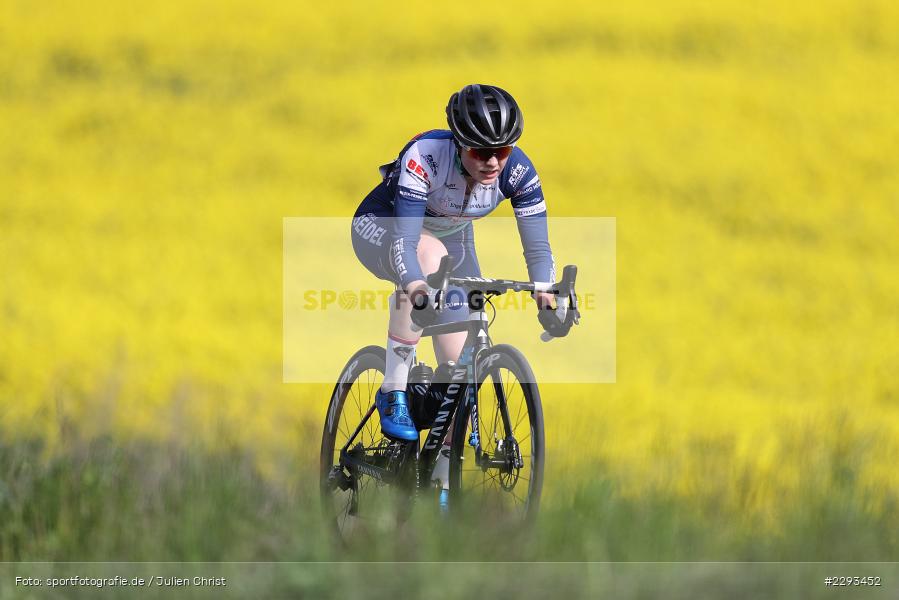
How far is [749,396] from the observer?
40.3ft

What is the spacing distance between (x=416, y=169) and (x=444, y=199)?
206mm

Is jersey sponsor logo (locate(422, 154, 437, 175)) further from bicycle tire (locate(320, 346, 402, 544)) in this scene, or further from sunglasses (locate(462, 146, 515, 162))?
bicycle tire (locate(320, 346, 402, 544))

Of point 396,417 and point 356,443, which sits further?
point 356,443

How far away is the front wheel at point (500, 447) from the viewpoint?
17.1ft

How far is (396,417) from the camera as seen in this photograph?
19.7 feet

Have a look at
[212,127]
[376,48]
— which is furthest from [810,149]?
[212,127]

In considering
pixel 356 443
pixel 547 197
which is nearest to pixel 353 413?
pixel 356 443

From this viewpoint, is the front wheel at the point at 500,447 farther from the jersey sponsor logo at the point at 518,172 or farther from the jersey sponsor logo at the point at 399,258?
the jersey sponsor logo at the point at 518,172

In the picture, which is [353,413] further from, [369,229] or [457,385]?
[457,385]

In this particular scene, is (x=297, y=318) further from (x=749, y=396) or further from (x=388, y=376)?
(x=388, y=376)

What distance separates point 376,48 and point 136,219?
24.6 ft

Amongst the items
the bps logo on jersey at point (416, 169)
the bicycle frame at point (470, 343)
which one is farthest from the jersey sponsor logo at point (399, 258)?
the bps logo on jersey at point (416, 169)

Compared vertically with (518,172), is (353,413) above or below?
below

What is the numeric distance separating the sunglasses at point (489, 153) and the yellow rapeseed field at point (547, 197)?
3.93ft
